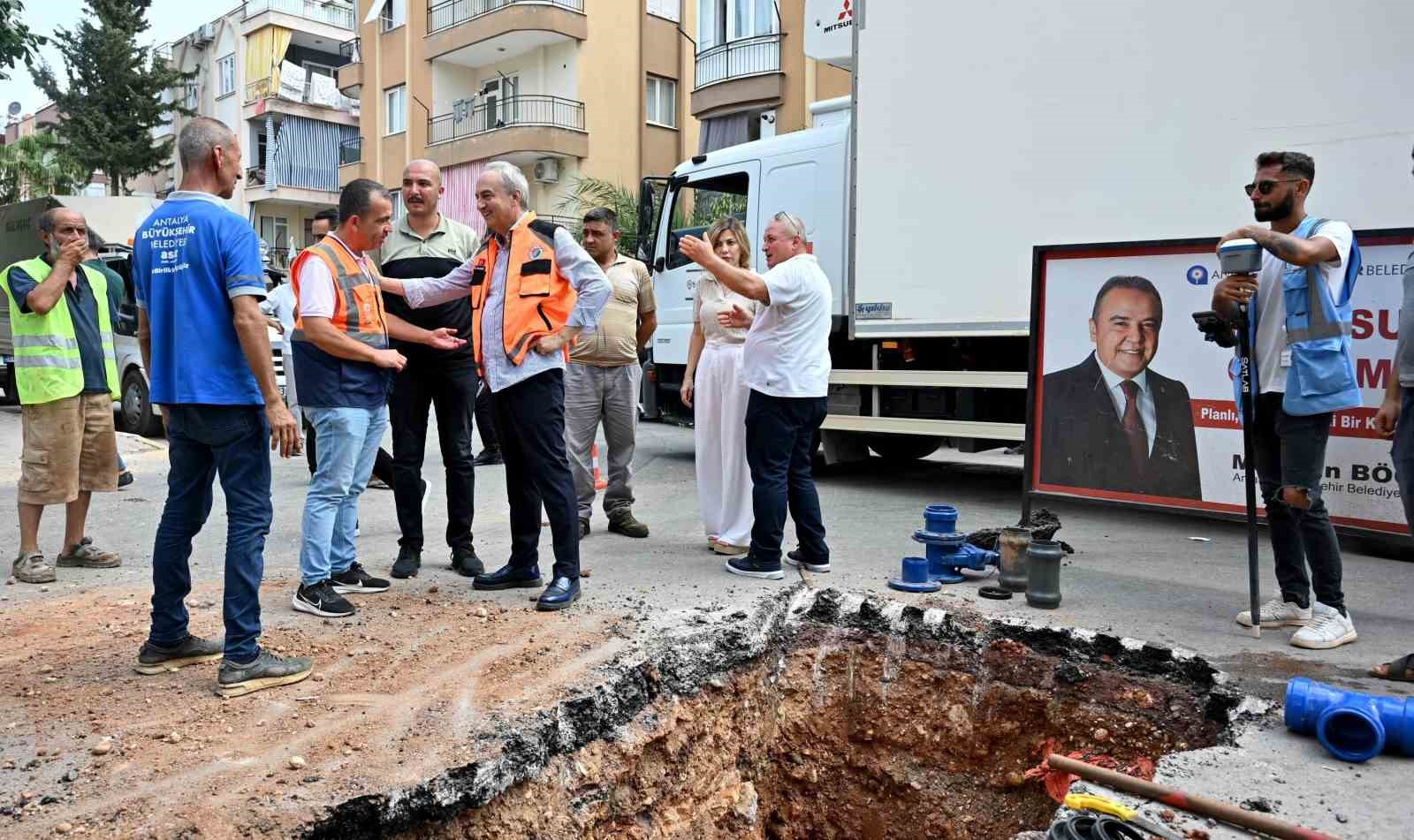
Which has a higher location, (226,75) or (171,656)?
(226,75)

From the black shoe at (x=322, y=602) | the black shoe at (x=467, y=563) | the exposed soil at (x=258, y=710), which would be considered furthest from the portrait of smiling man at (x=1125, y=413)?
the black shoe at (x=322, y=602)

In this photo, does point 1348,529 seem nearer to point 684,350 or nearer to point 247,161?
point 684,350

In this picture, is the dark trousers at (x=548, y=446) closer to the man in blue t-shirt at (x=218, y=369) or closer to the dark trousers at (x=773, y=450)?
the dark trousers at (x=773, y=450)

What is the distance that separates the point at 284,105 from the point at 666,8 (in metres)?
13.9

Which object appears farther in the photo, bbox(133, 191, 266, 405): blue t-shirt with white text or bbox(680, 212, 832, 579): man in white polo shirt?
bbox(680, 212, 832, 579): man in white polo shirt

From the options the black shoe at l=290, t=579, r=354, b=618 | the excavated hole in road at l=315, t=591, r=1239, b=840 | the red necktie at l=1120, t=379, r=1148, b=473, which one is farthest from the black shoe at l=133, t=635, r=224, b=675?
the red necktie at l=1120, t=379, r=1148, b=473

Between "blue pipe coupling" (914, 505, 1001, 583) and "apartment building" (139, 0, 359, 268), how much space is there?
28718mm

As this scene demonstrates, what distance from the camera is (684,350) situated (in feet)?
30.3

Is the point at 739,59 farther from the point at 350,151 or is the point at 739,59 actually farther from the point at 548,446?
the point at 548,446

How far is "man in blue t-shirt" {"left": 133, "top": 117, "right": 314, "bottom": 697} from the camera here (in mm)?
3314

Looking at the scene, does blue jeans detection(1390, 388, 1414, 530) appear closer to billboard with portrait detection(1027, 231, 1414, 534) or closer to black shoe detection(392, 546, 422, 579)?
billboard with portrait detection(1027, 231, 1414, 534)

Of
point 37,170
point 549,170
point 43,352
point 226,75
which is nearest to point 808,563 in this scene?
point 43,352

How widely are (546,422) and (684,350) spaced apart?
190 inches

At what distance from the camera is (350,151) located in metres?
Answer: 31.2
